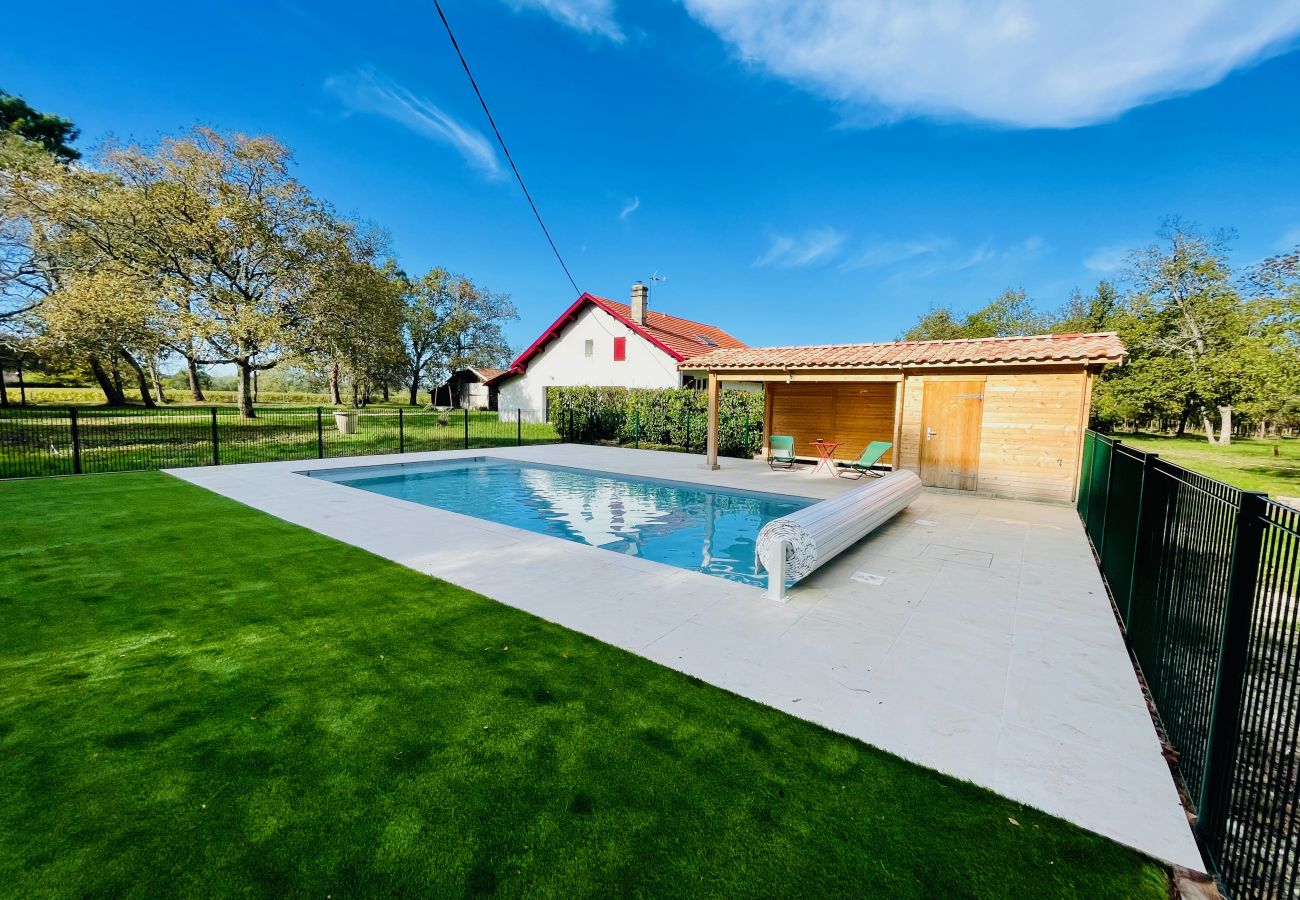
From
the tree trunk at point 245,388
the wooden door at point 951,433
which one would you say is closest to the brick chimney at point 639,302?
the wooden door at point 951,433

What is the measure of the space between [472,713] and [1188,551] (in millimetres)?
3899

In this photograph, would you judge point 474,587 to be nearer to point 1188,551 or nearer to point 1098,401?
point 1188,551

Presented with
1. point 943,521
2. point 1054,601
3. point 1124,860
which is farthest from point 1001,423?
point 1124,860

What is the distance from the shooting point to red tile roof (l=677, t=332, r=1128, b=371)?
8.93 meters

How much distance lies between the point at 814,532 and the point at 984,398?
7196mm

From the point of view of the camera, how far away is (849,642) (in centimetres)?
375

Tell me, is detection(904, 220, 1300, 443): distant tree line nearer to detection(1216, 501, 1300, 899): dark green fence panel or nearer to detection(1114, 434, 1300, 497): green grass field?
detection(1114, 434, 1300, 497): green grass field

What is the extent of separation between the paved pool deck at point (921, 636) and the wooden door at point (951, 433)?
269 cm

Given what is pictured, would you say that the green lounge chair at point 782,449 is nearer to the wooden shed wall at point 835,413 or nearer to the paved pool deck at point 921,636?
the wooden shed wall at point 835,413

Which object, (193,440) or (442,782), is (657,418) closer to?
(193,440)

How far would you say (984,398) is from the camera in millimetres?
9844

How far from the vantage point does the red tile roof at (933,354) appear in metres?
8.93

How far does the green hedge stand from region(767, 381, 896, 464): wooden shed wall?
871 mm

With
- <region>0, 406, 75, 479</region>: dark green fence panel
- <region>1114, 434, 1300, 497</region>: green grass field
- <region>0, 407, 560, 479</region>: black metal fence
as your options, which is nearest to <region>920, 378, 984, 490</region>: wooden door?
<region>1114, 434, 1300, 497</region>: green grass field
